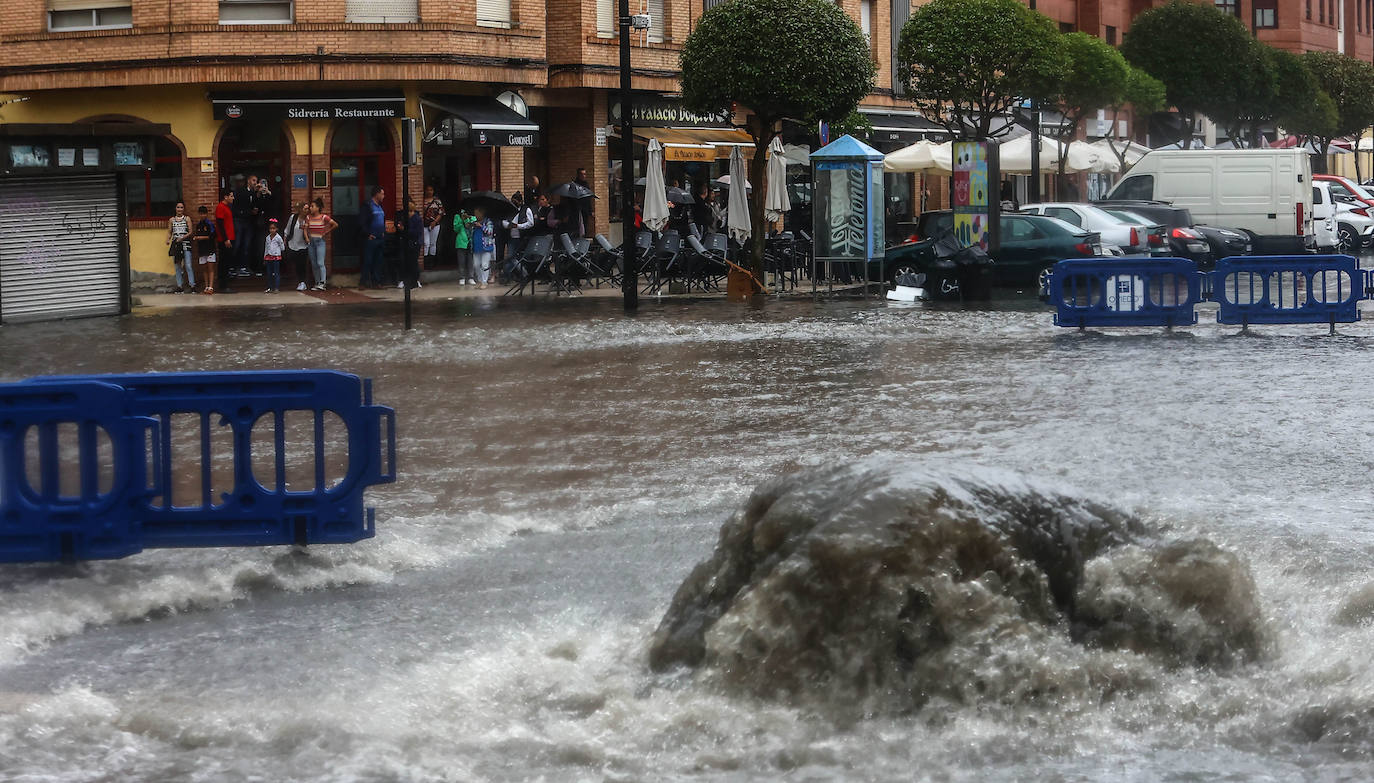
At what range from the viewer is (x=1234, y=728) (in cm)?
571

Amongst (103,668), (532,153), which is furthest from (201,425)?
(532,153)

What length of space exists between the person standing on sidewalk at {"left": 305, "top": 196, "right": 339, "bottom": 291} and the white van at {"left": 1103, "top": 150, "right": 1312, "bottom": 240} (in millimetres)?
14838

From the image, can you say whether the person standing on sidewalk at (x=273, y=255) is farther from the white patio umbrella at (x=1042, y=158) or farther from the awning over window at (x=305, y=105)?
the white patio umbrella at (x=1042, y=158)

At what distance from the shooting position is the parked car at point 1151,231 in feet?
93.5

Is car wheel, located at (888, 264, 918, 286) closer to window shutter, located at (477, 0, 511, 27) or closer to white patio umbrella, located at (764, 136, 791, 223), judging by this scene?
white patio umbrella, located at (764, 136, 791, 223)

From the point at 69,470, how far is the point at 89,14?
86.6ft

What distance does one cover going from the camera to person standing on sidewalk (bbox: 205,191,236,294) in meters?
31.0

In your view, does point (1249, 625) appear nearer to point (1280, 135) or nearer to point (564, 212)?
point (564, 212)

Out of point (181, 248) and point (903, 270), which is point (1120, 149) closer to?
point (903, 270)

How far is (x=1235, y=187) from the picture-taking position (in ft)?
115

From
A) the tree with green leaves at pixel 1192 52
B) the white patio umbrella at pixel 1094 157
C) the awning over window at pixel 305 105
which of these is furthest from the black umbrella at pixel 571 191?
the tree with green leaves at pixel 1192 52

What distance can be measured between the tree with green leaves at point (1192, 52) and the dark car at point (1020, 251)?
32741mm

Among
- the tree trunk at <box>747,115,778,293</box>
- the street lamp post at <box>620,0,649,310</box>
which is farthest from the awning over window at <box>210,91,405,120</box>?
the street lamp post at <box>620,0,649,310</box>

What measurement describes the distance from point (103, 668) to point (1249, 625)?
13.3 ft
